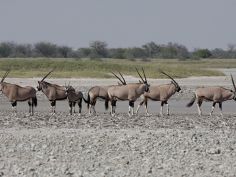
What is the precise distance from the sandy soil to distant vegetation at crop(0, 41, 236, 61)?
7079cm

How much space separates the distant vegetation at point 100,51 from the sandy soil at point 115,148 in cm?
7079

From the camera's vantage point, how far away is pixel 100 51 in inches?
4181

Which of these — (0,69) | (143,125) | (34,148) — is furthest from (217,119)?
(0,69)

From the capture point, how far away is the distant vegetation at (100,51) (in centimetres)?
9531

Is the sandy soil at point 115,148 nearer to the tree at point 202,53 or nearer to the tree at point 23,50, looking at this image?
the tree at point 23,50

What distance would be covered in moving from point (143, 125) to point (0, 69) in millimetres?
35671

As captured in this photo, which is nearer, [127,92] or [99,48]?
[127,92]

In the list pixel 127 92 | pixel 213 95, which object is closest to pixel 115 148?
pixel 127 92

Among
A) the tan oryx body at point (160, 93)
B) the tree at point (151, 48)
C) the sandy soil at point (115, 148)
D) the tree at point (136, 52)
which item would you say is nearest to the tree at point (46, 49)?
the tree at point (136, 52)

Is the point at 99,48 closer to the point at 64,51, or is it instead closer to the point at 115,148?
the point at 64,51

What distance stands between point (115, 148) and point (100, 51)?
92.7 metres

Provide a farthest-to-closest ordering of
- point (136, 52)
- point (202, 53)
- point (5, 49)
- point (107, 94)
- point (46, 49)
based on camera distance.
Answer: point (202, 53) < point (136, 52) < point (46, 49) < point (5, 49) < point (107, 94)

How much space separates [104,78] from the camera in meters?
44.4

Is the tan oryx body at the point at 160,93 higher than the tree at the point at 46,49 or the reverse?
the reverse
